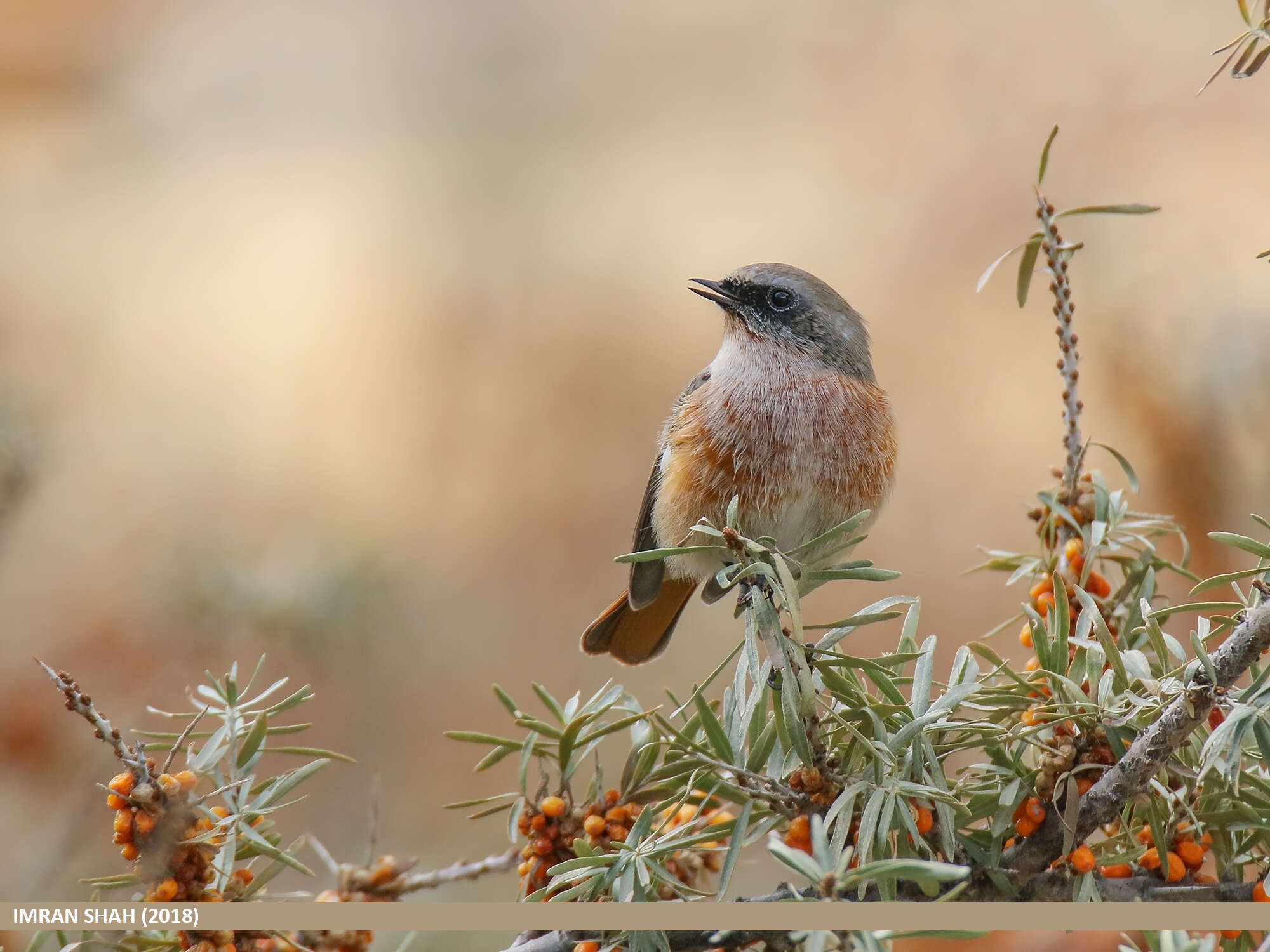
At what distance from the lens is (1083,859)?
56 cm

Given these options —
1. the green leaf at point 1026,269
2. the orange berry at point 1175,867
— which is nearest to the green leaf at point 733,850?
the orange berry at point 1175,867

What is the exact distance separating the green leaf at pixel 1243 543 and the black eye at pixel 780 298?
0.60m

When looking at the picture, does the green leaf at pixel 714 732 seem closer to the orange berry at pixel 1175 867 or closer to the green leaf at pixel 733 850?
the green leaf at pixel 733 850

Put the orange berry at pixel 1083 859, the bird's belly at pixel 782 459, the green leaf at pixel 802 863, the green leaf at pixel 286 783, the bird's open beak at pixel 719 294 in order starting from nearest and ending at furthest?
the green leaf at pixel 802 863, the orange berry at pixel 1083 859, the green leaf at pixel 286 783, the bird's belly at pixel 782 459, the bird's open beak at pixel 719 294

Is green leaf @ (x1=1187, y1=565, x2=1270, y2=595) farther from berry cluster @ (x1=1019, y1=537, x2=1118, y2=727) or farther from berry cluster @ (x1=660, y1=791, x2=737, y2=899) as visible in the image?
berry cluster @ (x1=660, y1=791, x2=737, y2=899)

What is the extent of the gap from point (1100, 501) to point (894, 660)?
27 cm

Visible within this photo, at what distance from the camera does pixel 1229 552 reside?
1.05 m

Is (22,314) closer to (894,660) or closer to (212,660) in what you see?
(212,660)

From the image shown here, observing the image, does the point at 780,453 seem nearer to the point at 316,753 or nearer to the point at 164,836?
the point at 316,753

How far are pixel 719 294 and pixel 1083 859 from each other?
2.39 feet

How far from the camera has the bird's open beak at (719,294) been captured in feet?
3.63

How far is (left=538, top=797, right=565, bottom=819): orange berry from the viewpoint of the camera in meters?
0.67

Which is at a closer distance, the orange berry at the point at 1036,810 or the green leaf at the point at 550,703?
the orange berry at the point at 1036,810

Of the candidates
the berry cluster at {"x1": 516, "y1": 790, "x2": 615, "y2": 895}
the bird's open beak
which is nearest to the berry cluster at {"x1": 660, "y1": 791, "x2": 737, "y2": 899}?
the berry cluster at {"x1": 516, "y1": 790, "x2": 615, "y2": 895}
